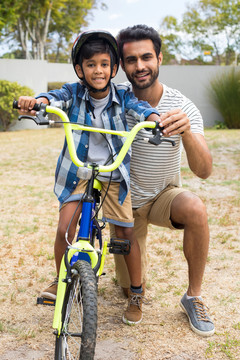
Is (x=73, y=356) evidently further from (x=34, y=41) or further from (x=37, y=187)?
(x=34, y=41)

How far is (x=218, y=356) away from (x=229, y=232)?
2.47 m

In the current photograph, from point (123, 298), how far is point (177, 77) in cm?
1550

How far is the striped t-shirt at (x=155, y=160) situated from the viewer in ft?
10.3

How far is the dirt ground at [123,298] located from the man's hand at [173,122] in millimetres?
1326

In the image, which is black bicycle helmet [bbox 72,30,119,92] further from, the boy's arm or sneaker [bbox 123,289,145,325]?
sneaker [bbox 123,289,145,325]

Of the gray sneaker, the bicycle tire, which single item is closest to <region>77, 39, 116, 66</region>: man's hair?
the bicycle tire

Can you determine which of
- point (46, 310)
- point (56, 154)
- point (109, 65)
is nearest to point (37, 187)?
point (56, 154)

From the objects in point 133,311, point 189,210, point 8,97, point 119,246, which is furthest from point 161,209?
point 8,97

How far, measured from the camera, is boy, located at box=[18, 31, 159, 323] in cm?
276

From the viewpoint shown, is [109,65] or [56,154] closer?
[109,65]

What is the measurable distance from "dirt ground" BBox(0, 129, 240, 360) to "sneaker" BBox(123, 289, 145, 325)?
0.05m

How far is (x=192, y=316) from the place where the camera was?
297 centimetres

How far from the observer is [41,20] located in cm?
2733

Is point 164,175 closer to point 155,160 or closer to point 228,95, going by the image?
point 155,160
